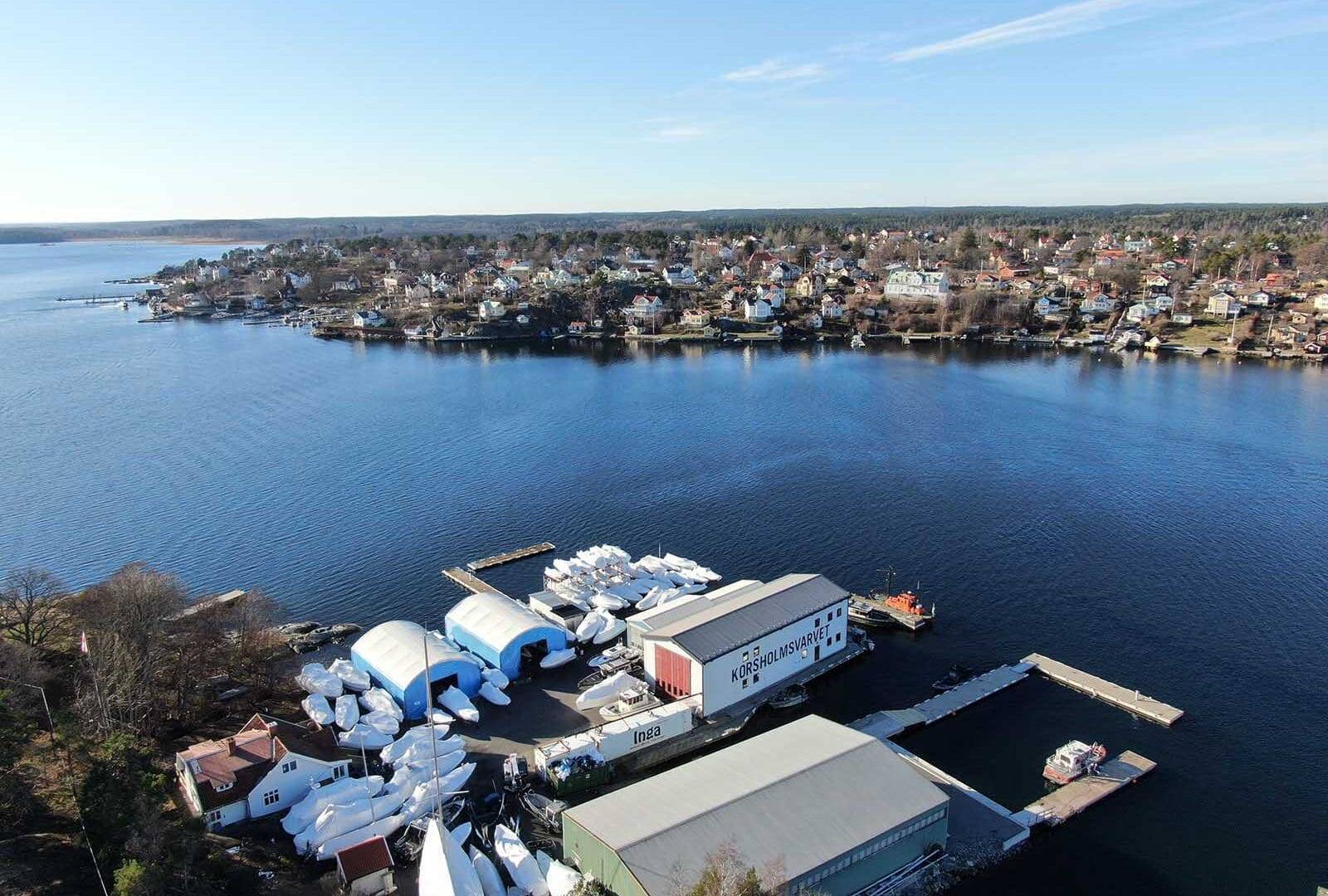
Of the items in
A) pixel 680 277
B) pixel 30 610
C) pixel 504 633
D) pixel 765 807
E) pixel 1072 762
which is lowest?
pixel 1072 762

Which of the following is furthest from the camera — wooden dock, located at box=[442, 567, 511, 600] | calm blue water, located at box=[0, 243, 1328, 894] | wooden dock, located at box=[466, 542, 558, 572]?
wooden dock, located at box=[466, 542, 558, 572]

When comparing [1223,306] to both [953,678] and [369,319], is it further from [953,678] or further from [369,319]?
[369,319]

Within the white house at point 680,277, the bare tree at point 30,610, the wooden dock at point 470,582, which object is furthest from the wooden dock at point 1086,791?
the white house at point 680,277

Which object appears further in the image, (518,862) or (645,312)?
(645,312)

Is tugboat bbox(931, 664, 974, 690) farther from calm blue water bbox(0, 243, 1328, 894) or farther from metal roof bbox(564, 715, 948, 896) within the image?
metal roof bbox(564, 715, 948, 896)

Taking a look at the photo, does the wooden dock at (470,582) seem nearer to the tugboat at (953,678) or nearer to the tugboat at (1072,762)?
the tugboat at (953,678)

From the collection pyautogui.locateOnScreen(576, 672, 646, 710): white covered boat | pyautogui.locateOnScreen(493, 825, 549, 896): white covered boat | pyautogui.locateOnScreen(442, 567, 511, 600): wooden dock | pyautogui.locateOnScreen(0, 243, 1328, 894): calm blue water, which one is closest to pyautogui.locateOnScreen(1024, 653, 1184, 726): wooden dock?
pyautogui.locateOnScreen(0, 243, 1328, 894): calm blue water

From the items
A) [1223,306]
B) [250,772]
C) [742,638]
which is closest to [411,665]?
[250,772]
